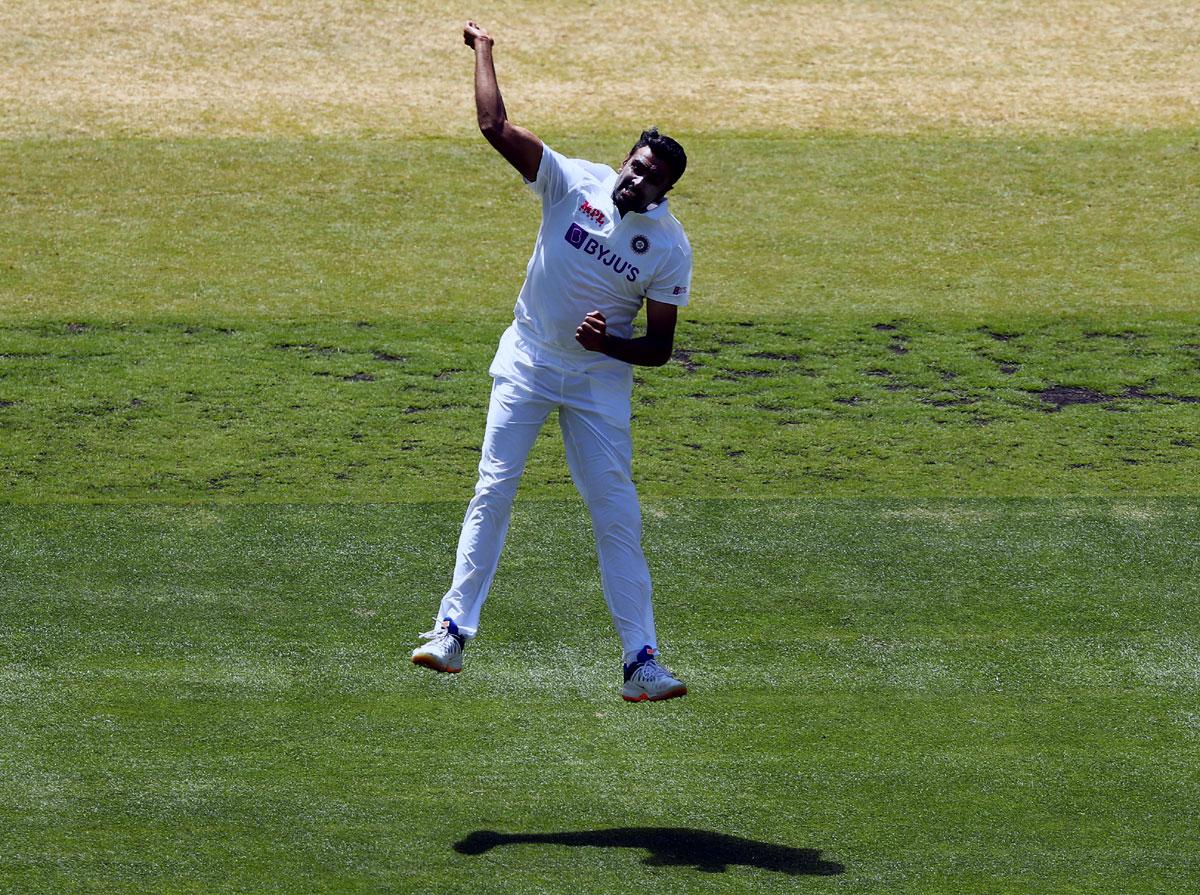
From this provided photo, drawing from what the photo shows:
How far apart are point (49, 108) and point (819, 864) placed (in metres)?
15.9

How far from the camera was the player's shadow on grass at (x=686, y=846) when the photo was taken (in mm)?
6293

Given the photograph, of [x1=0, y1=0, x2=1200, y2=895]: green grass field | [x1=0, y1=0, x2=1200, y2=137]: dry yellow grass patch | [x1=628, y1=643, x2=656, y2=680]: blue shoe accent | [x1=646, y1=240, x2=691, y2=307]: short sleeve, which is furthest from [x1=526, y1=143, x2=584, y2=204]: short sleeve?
[x1=0, y1=0, x2=1200, y2=137]: dry yellow grass patch

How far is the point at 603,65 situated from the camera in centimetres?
2105

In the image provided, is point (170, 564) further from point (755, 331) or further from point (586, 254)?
point (755, 331)

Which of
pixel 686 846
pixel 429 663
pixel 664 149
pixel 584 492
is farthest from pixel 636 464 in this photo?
pixel 686 846

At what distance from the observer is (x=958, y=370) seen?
1351cm

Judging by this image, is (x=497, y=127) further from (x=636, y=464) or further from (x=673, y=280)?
(x=636, y=464)

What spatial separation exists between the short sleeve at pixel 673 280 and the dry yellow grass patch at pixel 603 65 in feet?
41.0

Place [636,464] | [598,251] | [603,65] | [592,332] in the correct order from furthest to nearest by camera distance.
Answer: [603,65] → [636,464] → [598,251] → [592,332]

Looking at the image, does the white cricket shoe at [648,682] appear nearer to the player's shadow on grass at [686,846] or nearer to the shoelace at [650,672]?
the shoelace at [650,672]

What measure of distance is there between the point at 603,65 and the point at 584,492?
14792mm

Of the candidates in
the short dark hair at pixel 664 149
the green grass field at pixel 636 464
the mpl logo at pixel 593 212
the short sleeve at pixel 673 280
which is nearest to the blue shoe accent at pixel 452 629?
the green grass field at pixel 636 464

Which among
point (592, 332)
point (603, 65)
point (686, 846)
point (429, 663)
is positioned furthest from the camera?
point (603, 65)

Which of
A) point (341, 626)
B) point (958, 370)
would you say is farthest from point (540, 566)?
point (958, 370)
